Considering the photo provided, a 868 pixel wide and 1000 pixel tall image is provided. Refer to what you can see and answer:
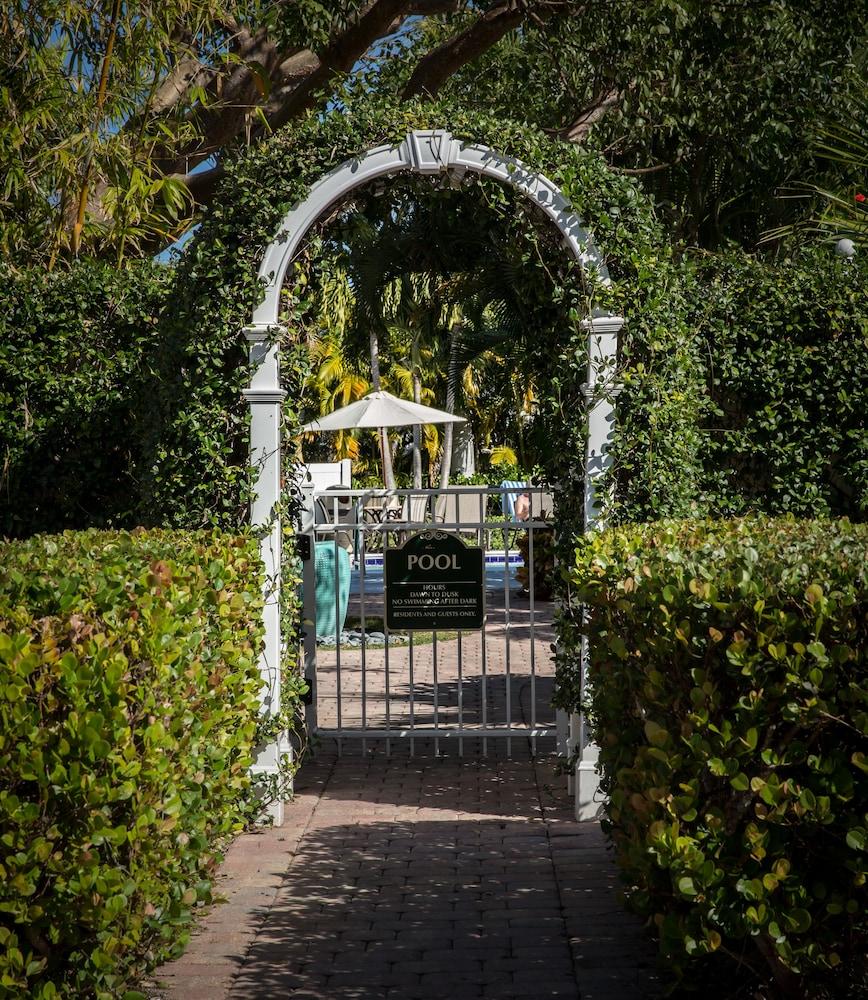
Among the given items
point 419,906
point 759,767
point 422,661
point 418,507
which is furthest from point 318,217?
point 418,507

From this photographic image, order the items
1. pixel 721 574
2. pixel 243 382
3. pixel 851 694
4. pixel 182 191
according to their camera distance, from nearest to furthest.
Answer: pixel 851 694 < pixel 721 574 < pixel 243 382 < pixel 182 191

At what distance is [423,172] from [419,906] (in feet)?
13.2

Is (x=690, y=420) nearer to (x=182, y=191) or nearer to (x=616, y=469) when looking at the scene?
(x=616, y=469)

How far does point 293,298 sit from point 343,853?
318 cm

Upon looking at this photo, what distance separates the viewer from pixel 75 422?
313 inches

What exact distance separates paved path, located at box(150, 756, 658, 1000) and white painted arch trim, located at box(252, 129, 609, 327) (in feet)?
9.74

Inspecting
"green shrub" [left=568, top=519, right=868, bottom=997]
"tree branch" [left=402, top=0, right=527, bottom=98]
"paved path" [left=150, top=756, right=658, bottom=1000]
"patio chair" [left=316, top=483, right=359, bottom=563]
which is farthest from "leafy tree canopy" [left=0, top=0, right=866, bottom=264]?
"green shrub" [left=568, top=519, right=868, bottom=997]

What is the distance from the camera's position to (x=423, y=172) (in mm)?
6438

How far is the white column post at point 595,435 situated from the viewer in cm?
639

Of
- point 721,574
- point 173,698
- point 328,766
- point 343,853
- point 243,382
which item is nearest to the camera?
point 721,574

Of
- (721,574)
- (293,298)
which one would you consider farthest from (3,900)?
(293,298)

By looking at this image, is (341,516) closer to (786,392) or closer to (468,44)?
(468,44)

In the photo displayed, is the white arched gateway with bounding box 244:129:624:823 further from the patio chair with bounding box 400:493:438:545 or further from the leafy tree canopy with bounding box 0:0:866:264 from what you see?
the leafy tree canopy with bounding box 0:0:866:264

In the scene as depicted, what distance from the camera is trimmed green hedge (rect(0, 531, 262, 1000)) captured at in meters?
3.30
